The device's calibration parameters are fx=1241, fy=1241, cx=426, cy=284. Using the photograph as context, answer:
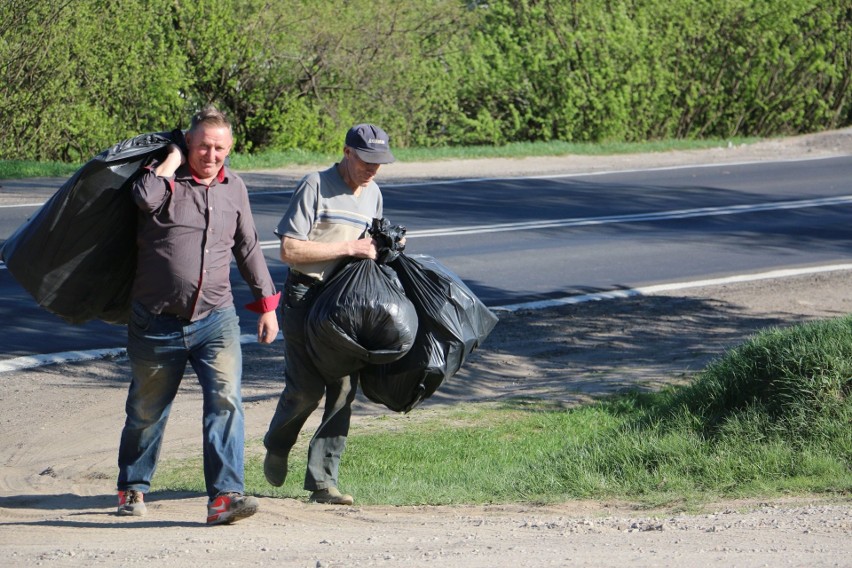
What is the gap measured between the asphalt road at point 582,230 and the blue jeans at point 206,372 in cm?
410

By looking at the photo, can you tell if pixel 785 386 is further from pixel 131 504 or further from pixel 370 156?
pixel 131 504

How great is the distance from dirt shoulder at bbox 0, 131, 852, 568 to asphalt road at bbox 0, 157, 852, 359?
3.90 feet

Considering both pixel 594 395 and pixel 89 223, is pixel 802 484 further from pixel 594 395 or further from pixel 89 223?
pixel 89 223

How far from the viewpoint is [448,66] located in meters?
23.7

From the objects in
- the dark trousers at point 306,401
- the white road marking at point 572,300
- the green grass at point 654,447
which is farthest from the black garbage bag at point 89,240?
the white road marking at point 572,300

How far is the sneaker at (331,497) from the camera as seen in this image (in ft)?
19.2

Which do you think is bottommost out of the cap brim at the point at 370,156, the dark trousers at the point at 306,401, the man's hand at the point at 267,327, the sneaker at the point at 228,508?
the sneaker at the point at 228,508

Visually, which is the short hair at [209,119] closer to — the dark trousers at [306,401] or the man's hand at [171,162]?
the man's hand at [171,162]

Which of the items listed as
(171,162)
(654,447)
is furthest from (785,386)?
(171,162)

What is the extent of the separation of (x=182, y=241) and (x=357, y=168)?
0.90 meters

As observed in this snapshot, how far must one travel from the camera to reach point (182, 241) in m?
5.14

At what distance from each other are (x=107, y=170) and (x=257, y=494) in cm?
188

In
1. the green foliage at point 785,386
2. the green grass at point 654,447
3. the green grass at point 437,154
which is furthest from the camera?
the green grass at point 437,154

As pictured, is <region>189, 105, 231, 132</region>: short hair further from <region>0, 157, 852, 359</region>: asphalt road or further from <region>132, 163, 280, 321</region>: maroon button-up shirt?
<region>0, 157, 852, 359</region>: asphalt road
